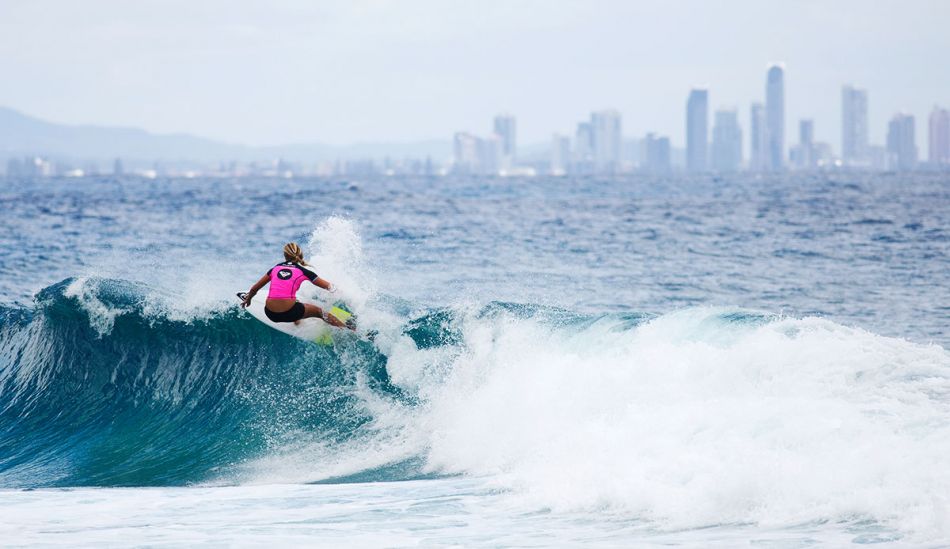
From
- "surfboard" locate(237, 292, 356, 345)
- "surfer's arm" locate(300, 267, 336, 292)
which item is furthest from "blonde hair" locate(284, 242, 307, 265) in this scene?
"surfboard" locate(237, 292, 356, 345)

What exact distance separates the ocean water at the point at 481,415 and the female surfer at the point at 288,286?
4.73 feet

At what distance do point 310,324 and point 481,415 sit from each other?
3.02 metres

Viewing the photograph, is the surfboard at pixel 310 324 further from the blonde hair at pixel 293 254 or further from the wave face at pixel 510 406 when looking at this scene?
the blonde hair at pixel 293 254

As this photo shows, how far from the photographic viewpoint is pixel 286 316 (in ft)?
46.8

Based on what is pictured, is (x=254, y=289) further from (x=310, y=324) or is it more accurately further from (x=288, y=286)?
(x=310, y=324)

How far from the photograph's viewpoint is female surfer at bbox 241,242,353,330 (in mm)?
13914

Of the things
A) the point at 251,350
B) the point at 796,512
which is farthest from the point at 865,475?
the point at 251,350

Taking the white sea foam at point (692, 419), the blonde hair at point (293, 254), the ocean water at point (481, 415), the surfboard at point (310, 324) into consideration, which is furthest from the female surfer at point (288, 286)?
the white sea foam at point (692, 419)

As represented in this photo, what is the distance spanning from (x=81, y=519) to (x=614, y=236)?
31.5 m

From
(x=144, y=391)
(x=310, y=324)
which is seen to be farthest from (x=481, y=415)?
(x=144, y=391)

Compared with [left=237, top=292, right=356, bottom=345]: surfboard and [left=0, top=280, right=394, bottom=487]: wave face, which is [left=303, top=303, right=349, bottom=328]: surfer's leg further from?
[left=0, top=280, right=394, bottom=487]: wave face

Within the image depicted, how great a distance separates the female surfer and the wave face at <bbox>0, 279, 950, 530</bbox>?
57.6 inches

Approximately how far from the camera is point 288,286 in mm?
14039

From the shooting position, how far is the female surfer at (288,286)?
13914 mm
